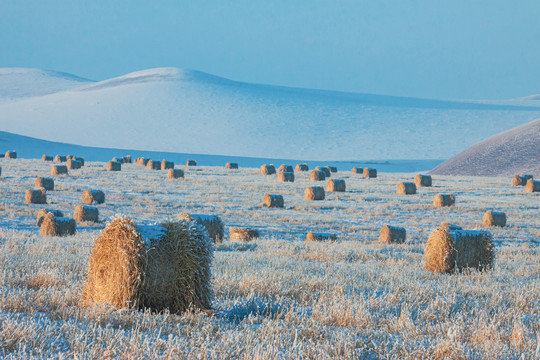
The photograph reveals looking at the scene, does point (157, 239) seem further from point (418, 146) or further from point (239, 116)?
point (239, 116)

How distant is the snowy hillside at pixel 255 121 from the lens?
96.1 m

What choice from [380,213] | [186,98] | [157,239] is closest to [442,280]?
[157,239]

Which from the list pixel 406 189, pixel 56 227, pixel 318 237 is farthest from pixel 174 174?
pixel 318 237

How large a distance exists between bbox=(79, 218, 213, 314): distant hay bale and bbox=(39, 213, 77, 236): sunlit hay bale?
9.65 m

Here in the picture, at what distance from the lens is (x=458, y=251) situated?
36.7 feet

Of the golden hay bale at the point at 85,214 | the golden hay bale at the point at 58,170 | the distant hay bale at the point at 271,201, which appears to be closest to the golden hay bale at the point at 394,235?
the golden hay bale at the point at 85,214

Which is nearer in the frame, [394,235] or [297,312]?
[297,312]

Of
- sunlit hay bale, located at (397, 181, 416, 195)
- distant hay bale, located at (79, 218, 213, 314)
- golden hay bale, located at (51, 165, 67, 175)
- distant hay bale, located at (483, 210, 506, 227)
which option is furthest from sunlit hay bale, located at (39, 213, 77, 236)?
golden hay bale, located at (51, 165, 67, 175)

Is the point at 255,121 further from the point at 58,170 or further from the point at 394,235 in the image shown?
the point at 394,235

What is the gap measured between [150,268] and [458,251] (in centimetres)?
675

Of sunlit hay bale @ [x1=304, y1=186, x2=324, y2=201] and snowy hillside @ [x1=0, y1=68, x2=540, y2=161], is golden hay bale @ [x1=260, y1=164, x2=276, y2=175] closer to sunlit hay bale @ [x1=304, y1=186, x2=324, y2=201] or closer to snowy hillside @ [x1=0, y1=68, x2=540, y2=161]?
sunlit hay bale @ [x1=304, y1=186, x2=324, y2=201]

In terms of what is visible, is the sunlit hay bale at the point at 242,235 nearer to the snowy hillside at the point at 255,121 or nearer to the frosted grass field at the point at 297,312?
the frosted grass field at the point at 297,312

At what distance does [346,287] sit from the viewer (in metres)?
8.13

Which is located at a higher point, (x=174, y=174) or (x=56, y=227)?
(x=174, y=174)
